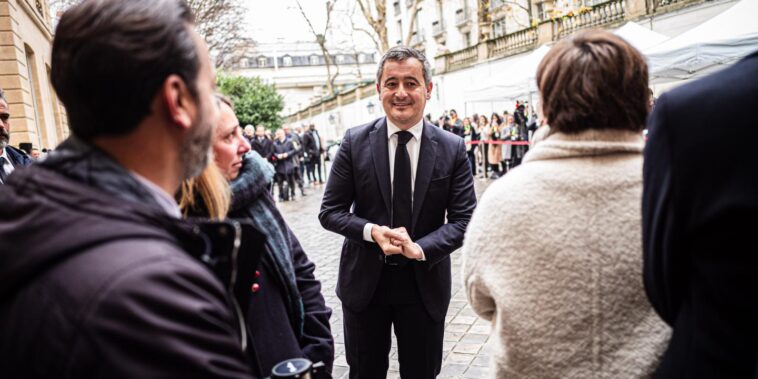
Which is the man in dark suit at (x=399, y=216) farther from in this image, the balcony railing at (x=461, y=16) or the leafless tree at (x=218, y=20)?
the balcony railing at (x=461, y=16)

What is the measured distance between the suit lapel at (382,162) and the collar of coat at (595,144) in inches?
53.1

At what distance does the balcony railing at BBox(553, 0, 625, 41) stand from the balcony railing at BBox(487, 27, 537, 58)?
140 centimetres

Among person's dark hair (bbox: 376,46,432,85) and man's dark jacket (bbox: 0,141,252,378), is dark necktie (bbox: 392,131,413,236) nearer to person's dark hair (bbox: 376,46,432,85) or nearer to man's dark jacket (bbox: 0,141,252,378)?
person's dark hair (bbox: 376,46,432,85)

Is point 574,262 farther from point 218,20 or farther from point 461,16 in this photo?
point 461,16

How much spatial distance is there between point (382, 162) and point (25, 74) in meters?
12.1

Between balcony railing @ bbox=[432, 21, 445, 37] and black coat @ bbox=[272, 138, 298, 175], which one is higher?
balcony railing @ bbox=[432, 21, 445, 37]

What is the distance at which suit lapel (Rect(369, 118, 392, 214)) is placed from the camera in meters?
2.87

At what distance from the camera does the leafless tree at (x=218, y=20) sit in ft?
69.5

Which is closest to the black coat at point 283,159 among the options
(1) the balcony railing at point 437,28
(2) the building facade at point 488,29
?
(2) the building facade at point 488,29

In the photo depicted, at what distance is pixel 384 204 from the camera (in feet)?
9.48

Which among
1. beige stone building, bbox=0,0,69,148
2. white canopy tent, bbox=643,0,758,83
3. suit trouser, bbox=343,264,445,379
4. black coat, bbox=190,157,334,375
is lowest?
suit trouser, bbox=343,264,445,379

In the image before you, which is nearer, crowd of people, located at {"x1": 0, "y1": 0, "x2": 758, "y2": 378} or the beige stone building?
crowd of people, located at {"x1": 0, "y1": 0, "x2": 758, "y2": 378}

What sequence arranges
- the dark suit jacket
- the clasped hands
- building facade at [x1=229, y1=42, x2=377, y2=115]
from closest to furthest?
the clasped hands
the dark suit jacket
building facade at [x1=229, y1=42, x2=377, y2=115]

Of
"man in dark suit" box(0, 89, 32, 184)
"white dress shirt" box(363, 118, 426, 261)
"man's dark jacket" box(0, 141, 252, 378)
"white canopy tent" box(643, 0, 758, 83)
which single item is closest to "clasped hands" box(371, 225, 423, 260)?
"white dress shirt" box(363, 118, 426, 261)
